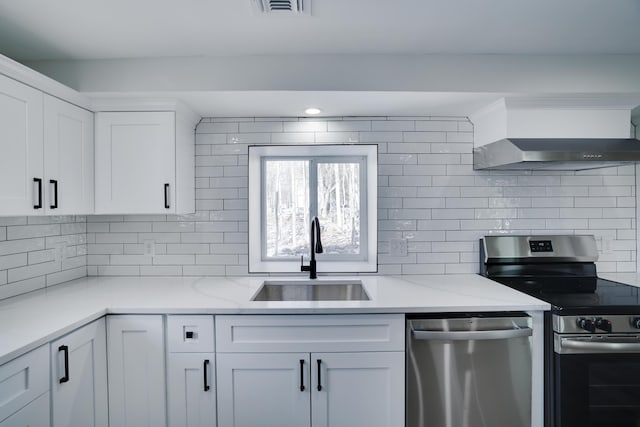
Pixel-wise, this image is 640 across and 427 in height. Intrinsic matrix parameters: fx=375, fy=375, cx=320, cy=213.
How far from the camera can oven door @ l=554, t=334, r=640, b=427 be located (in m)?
1.71

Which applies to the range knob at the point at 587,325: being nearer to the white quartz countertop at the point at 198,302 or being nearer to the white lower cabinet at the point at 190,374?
the white quartz countertop at the point at 198,302

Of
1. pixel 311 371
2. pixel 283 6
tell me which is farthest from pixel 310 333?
pixel 283 6

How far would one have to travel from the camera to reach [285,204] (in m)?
2.66

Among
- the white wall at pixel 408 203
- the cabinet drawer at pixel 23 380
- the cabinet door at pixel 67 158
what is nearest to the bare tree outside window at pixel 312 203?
the white wall at pixel 408 203

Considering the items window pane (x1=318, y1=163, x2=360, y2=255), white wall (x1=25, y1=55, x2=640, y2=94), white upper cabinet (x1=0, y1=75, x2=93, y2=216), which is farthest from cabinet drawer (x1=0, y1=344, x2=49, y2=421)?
window pane (x1=318, y1=163, x2=360, y2=255)

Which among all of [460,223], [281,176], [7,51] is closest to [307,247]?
→ [281,176]

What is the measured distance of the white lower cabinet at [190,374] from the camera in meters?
1.80

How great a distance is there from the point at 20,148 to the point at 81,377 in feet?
3.40

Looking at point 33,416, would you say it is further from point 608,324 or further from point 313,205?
point 608,324

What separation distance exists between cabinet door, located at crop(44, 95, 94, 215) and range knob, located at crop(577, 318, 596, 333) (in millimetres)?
2563

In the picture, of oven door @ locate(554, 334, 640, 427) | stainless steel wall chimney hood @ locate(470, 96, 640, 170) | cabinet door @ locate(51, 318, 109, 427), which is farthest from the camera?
stainless steel wall chimney hood @ locate(470, 96, 640, 170)

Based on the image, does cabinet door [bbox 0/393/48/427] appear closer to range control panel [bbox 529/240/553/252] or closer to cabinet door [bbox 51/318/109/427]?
cabinet door [bbox 51/318/109/427]

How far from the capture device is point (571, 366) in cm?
173

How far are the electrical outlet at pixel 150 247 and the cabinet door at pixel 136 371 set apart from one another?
76cm
